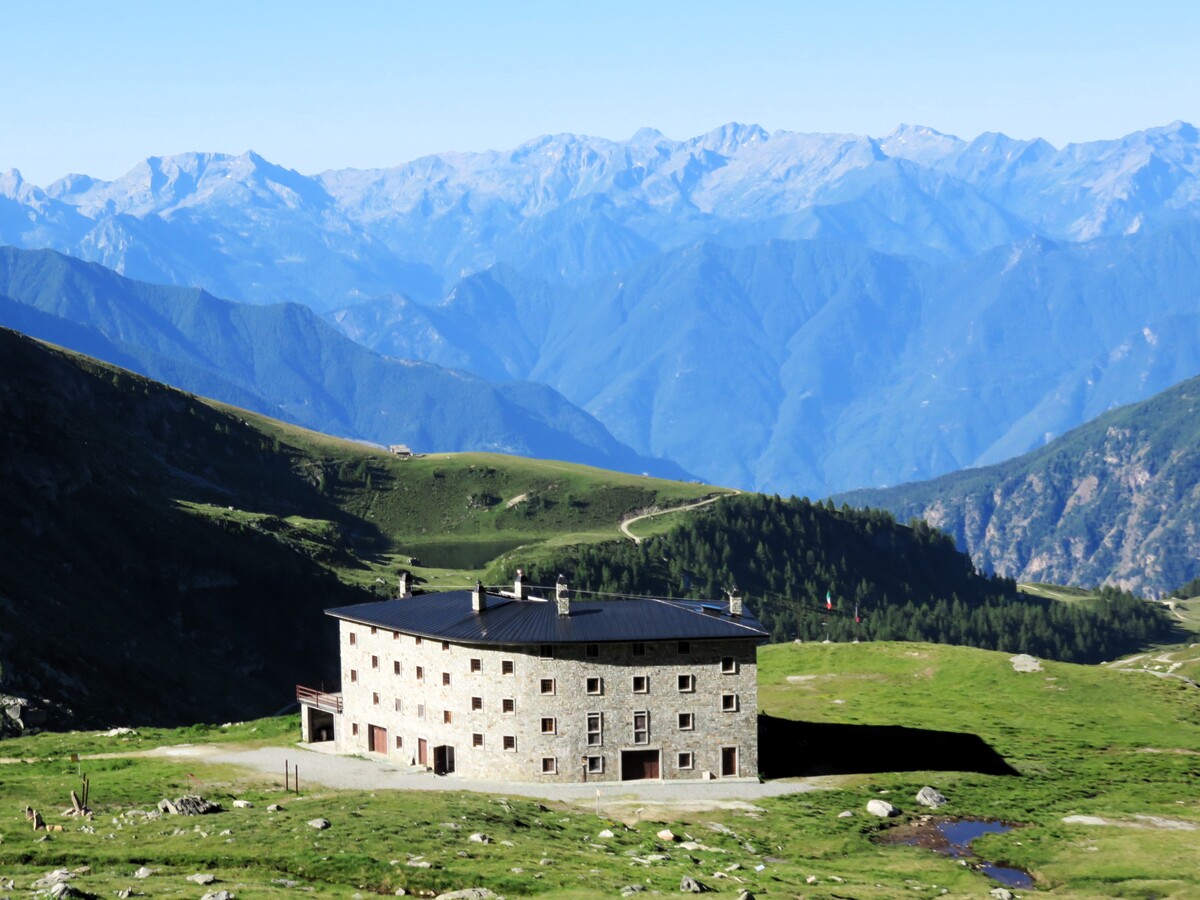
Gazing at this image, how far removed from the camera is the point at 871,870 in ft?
254

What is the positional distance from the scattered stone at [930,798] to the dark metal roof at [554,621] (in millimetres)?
12550

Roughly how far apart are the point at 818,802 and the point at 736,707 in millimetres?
7628

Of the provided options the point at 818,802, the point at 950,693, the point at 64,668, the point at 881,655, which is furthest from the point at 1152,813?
the point at 64,668

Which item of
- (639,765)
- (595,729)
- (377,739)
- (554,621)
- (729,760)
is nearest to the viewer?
(595,729)

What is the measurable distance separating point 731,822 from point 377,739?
87.3ft

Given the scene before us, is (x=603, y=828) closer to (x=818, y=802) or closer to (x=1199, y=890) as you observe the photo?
(x=818, y=802)

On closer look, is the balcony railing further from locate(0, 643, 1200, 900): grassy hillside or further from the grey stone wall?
the grey stone wall

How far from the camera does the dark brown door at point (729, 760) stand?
97438 mm

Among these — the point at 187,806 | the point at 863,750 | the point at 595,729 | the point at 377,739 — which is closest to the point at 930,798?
the point at 863,750

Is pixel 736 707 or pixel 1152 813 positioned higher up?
pixel 736 707

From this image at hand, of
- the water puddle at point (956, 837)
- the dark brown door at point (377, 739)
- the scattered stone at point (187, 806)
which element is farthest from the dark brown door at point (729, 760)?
the scattered stone at point (187, 806)

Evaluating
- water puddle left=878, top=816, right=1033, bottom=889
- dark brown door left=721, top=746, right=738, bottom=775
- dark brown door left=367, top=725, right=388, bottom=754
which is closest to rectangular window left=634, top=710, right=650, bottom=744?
dark brown door left=721, top=746, right=738, bottom=775

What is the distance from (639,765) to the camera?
9612 centimetres

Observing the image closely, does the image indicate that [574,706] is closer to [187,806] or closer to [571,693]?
[571,693]
